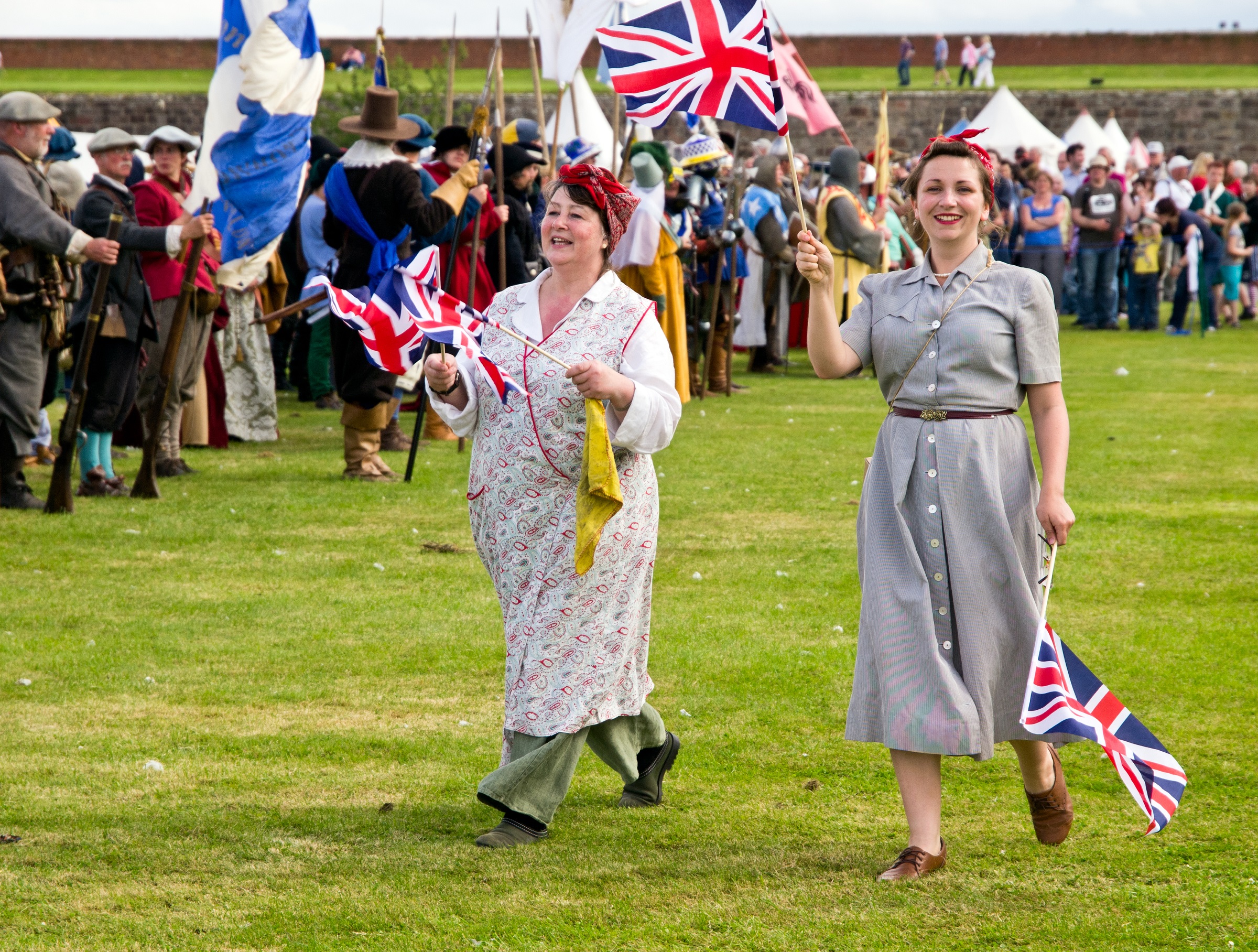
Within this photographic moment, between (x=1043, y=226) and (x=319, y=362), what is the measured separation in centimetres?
1192

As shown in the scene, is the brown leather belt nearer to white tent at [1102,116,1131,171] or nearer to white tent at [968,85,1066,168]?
white tent at [968,85,1066,168]

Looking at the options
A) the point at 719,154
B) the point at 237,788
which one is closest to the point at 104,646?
the point at 237,788

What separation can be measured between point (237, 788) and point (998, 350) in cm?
256

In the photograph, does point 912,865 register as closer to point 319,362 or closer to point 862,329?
point 862,329

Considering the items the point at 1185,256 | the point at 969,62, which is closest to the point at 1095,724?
the point at 1185,256

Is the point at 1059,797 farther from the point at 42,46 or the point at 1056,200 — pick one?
the point at 42,46

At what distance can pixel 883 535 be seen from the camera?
4129mm

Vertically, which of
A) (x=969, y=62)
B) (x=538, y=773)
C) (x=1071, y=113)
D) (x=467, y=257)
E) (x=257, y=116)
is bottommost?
(x=538, y=773)

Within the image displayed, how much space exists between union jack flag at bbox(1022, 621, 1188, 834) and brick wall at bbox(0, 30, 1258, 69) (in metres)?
50.0

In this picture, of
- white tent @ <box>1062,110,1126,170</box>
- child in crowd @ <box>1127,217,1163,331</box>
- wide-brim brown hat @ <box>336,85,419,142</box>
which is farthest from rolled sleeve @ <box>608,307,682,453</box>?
white tent @ <box>1062,110,1126,170</box>

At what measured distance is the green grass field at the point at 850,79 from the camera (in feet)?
153

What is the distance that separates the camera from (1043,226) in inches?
874

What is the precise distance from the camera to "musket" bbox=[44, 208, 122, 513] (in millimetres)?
8867

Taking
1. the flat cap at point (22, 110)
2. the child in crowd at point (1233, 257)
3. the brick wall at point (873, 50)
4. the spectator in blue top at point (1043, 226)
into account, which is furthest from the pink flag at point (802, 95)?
the brick wall at point (873, 50)
